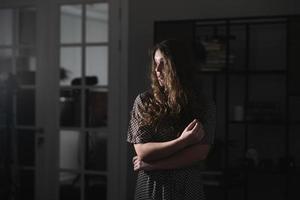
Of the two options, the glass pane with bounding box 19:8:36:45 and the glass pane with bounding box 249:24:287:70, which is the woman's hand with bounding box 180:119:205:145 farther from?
the glass pane with bounding box 19:8:36:45

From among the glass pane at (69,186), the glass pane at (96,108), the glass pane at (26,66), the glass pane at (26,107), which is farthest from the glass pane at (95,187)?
the glass pane at (26,66)

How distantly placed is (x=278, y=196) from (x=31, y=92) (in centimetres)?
259

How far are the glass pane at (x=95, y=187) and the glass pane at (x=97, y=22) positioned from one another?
4.37 ft

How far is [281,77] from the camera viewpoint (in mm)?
3701

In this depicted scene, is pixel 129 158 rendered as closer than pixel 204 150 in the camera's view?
No

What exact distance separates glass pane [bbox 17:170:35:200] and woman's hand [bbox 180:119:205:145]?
121 inches

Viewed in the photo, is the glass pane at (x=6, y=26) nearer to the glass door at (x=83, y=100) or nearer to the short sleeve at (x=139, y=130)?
the glass door at (x=83, y=100)

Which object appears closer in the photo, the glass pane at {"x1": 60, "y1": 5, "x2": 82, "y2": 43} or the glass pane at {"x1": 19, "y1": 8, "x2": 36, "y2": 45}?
the glass pane at {"x1": 60, "y1": 5, "x2": 82, "y2": 43}

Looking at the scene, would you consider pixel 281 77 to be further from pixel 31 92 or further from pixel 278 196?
pixel 31 92

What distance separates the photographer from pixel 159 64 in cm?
191

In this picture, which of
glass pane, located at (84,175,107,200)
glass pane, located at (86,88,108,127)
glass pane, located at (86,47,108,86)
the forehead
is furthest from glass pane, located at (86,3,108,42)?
the forehead

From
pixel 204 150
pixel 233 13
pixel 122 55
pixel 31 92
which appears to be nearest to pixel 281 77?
pixel 233 13

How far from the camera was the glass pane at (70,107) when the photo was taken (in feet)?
14.1

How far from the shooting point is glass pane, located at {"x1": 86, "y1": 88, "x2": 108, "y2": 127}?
4188 millimetres
